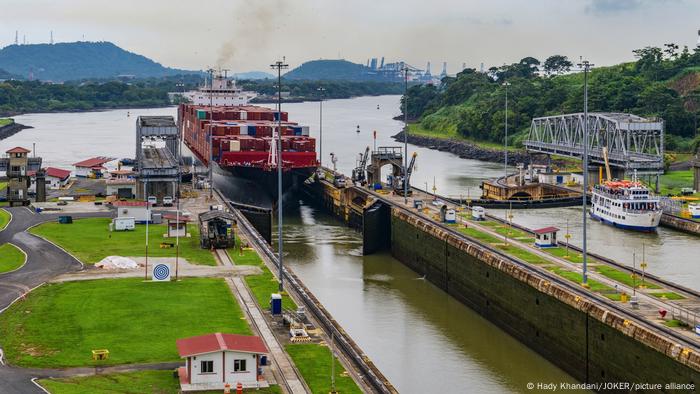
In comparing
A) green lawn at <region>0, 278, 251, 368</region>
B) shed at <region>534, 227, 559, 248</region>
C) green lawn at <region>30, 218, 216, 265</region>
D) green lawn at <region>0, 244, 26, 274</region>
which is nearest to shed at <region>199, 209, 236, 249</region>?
green lawn at <region>30, 218, 216, 265</region>

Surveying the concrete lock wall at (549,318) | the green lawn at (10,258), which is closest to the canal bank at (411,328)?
the concrete lock wall at (549,318)

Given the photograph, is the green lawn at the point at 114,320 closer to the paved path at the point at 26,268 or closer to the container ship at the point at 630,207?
the paved path at the point at 26,268

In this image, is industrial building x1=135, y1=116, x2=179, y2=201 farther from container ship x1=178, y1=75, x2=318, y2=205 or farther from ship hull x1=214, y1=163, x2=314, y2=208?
ship hull x1=214, y1=163, x2=314, y2=208

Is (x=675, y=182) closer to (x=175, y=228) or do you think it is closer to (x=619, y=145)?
(x=619, y=145)

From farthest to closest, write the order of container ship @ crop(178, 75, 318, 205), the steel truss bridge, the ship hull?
container ship @ crop(178, 75, 318, 205) < the ship hull < the steel truss bridge

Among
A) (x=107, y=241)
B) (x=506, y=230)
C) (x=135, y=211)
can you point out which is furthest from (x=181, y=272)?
(x=506, y=230)

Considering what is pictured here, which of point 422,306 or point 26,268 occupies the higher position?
point 26,268

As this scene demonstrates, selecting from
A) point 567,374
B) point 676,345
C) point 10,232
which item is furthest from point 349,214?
point 676,345
